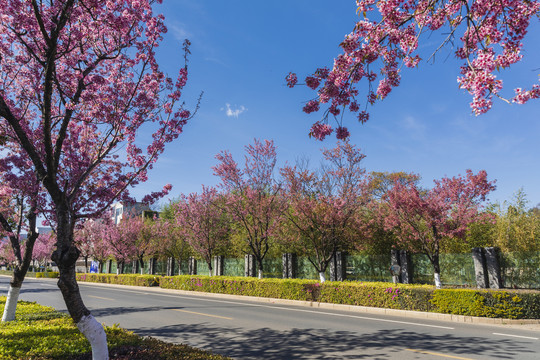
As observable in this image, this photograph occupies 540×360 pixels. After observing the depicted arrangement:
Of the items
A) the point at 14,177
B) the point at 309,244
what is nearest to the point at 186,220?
the point at 309,244

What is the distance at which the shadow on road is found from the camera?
700 cm

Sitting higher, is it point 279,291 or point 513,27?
point 513,27

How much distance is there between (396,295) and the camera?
46.3ft

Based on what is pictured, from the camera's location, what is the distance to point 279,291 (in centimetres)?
1892

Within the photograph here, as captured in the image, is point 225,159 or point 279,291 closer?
point 279,291

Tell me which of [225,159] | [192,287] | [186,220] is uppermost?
[225,159]

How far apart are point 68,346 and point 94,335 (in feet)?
6.68

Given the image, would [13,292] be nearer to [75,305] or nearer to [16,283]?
[16,283]

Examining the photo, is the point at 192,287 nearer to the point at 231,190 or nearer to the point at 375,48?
the point at 231,190

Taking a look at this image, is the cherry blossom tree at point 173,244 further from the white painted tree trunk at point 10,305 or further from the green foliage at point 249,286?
the white painted tree trunk at point 10,305

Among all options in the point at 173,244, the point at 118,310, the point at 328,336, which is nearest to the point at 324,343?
the point at 328,336

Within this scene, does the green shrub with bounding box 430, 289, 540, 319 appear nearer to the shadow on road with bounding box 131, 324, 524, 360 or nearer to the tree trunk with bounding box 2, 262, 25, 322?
the shadow on road with bounding box 131, 324, 524, 360

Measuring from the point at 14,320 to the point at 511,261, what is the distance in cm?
2282

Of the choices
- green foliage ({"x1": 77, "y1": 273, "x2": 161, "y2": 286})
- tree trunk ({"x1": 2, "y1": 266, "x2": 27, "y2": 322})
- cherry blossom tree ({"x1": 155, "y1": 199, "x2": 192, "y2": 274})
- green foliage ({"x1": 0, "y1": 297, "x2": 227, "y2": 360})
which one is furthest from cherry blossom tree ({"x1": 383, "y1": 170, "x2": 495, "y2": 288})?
cherry blossom tree ({"x1": 155, "y1": 199, "x2": 192, "y2": 274})
